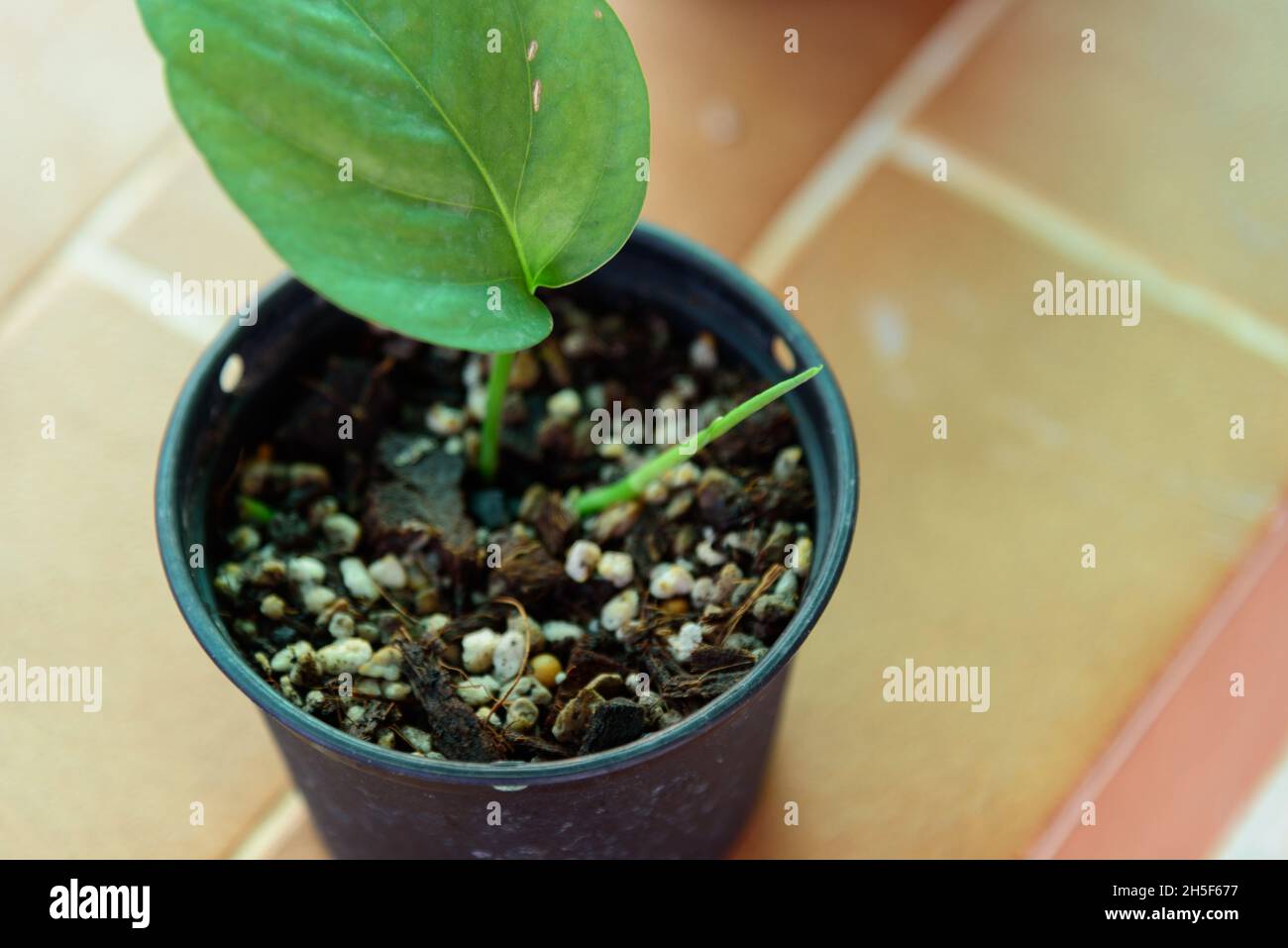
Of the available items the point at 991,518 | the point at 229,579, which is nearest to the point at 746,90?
the point at 991,518

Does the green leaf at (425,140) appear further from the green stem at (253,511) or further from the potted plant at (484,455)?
the green stem at (253,511)

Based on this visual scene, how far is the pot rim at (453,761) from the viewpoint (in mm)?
528

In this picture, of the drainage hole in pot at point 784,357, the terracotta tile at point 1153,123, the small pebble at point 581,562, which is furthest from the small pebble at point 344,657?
the terracotta tile at point 1153,123

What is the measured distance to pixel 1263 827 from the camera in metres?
0.78

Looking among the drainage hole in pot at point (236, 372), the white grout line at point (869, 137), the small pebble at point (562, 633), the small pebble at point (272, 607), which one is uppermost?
the white grout line at point (869, 137)

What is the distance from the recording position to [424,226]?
0.53m

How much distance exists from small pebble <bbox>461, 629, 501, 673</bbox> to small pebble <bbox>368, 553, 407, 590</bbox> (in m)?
0.05

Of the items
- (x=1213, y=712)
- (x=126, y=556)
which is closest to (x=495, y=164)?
(x=126, y=556)

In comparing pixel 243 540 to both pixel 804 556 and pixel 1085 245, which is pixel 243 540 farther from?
pixel 1085 245

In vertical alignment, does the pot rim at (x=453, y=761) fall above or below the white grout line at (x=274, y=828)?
above

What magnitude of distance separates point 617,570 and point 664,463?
7cm

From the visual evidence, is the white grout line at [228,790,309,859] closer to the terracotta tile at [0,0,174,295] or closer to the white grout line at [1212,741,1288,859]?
the terracotta tile at [0,0,174,295]

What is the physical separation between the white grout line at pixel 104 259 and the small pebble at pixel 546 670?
0.42 metres
